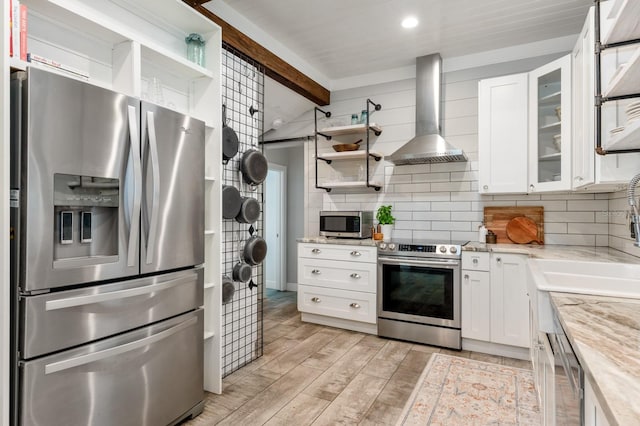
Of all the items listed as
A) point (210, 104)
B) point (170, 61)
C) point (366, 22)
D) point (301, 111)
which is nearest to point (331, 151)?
point (301, 111)

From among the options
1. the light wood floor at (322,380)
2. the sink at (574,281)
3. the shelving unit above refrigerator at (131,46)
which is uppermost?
the shelving unit above refrigerator at (131,46)

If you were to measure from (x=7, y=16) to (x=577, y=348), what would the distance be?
2.09m

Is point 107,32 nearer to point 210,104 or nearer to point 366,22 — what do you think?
point 210,104

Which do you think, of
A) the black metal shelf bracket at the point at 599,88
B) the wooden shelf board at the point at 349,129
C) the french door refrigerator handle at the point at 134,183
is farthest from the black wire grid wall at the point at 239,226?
the black metal shelf bracket at the point at 599,88

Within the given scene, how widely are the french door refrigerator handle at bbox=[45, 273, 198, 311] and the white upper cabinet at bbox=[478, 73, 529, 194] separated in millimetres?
2693

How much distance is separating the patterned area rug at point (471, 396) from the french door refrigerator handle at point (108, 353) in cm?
138

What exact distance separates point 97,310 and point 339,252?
241cm

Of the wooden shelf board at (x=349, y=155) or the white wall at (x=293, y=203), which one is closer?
the wooden shelf board at (x=349, y=155)

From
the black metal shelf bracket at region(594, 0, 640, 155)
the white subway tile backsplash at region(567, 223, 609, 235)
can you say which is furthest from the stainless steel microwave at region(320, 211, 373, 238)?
the black metal shelf bracket at region(594, 0, 640, 155)

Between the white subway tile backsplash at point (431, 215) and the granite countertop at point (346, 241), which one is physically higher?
the white subway tile backsplash at point (431, 215)

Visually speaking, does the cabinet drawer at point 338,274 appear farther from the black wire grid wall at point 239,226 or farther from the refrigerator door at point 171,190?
the refrigerator door at point 171,190

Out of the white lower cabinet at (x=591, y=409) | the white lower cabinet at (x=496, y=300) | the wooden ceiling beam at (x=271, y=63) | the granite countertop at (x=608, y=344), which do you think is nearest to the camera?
the granite countertop at (x=608, y=344)

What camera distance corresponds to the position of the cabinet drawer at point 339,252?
11.6ft

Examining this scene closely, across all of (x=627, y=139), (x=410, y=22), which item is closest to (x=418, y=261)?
(x=627, y=139)
